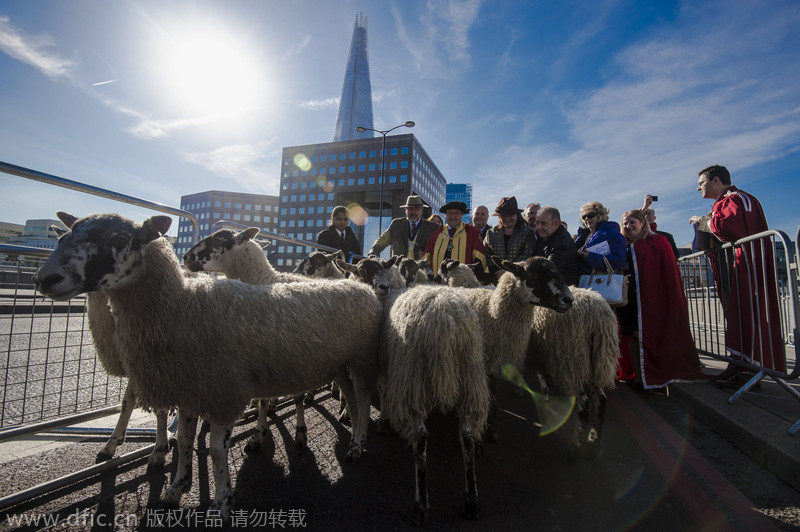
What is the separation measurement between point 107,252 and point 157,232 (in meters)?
0.35

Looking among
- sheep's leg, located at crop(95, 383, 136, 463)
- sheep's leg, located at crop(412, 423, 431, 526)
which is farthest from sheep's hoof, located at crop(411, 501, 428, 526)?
sheep's leg, located at crop(95, 383, 136, 463)

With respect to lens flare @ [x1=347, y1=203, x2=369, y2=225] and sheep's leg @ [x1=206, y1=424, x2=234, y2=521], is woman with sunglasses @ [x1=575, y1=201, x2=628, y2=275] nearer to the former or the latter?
sheep's leg @ [x1=206, y1=424, x2=234, y2=521]

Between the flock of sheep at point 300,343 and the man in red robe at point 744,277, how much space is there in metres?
2.09

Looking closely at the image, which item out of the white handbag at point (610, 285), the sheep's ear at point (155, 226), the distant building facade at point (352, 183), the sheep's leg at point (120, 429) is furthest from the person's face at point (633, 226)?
the distant building facade at point (352, 183)

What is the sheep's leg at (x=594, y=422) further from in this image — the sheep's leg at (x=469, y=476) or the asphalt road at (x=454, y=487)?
the sheep's leg at (x=469, y=476)

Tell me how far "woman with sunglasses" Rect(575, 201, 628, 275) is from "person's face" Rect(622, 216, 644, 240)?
0.98 ft

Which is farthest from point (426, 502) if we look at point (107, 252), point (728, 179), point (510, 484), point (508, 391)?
point (728, 179)

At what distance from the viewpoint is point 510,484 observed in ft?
8.75

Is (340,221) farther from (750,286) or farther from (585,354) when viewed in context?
(750,286)

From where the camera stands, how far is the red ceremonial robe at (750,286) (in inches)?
152

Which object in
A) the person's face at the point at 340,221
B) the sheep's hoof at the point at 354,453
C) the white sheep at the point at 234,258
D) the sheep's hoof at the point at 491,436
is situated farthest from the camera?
the person's face at the point at 340,221

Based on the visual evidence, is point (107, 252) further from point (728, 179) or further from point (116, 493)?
point (728, 179)

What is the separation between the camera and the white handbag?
13.8 feet

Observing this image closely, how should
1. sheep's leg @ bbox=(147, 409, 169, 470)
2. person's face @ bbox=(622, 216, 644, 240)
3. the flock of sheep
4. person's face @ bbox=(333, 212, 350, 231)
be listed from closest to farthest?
the flock of sheep
sheep's leg @ bbox=(147, 409, 169, 470)
person's face @ bbox=(622, 216, 644, 240)
person's face @ bbox=(333, 212, 350, 231)
